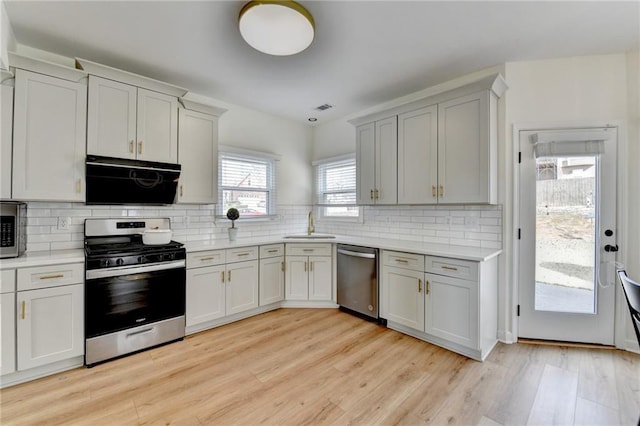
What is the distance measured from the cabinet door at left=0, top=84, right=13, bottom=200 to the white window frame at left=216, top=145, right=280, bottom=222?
184 centimetres

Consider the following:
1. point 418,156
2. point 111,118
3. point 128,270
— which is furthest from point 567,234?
point 111,118

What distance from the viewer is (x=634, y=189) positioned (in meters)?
2.53

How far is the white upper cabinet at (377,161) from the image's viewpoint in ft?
11.0

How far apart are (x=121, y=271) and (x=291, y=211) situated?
2487 millimetres

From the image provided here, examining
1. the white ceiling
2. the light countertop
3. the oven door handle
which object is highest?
the white ceiling

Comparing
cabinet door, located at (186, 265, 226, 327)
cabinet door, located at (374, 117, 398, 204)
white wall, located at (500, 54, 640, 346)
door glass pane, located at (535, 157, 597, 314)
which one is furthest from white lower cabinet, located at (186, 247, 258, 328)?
door glass pane, located at (535, 157, 597, 314)

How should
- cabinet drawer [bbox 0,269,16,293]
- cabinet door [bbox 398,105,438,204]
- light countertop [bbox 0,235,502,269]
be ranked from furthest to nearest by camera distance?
cabinet door [bbox 398,105,438,204] < light countertop [bbox 0,235,502,269] < cabinet drawer [bbox 0,269,16,293]

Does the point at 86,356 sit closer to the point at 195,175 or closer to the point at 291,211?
the point at 195,175

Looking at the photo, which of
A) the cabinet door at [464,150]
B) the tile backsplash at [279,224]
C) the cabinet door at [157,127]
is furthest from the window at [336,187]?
the cabinet door at [157,127]

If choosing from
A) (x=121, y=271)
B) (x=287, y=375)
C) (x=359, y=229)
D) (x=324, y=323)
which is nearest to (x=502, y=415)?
A: (x=287, y=375)

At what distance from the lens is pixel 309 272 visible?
12.1 ft

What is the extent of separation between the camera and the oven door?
2342 millimetres

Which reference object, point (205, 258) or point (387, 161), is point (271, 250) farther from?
point (387, 161)

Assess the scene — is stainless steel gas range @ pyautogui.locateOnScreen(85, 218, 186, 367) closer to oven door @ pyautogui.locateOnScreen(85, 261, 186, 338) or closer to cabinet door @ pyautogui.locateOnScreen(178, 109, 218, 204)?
oven door @ pyautogui.locateOnScreen(85, 261, 186, 338)
